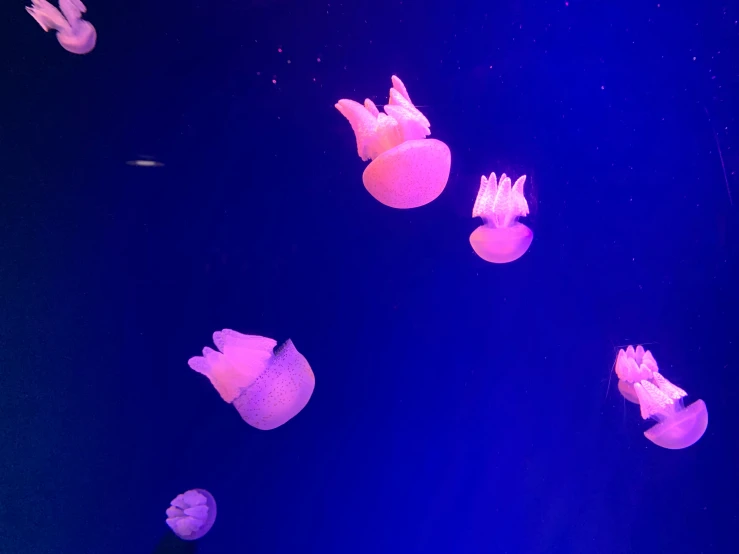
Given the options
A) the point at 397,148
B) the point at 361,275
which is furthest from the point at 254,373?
the point at 397,148

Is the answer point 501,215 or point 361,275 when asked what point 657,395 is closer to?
point 501,215

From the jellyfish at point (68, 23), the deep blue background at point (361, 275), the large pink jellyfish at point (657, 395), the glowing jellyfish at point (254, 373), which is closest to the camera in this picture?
the jellyfish at point (68, 23)

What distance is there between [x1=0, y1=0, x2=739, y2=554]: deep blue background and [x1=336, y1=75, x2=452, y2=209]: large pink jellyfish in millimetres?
106

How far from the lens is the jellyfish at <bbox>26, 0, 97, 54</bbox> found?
2.28 m

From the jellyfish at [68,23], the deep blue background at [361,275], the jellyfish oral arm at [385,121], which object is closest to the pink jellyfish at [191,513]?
the deep blue background at [361,275]

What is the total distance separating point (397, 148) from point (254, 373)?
1.32 metres

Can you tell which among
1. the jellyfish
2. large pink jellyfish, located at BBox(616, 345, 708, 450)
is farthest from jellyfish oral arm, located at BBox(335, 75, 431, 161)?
large pink jellyfish, located at BBox(616, 345, 708, 450)

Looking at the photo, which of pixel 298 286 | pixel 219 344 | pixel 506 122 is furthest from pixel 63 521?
pixel 506 122

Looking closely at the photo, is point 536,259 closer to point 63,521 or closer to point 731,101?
point 731,101

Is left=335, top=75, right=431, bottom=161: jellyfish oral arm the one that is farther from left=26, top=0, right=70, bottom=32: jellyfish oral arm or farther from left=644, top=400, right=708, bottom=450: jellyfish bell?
left=644, top=400, right=708, bottom=450: jellyfish bell

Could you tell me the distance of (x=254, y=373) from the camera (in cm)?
254

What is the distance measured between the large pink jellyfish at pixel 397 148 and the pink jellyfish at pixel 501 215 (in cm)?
26

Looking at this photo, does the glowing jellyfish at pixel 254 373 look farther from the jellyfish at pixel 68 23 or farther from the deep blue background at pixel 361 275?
the jellyfish at pixel 68 23

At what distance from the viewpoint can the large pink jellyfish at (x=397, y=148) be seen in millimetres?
2350
